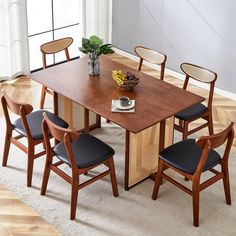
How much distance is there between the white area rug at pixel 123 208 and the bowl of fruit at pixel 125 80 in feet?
2.60

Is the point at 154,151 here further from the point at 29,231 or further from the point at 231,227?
the point at 29,231

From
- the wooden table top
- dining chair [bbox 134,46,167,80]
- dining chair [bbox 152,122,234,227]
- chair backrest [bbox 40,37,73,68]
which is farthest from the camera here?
chair backrest [bbox 40,37,73,68]

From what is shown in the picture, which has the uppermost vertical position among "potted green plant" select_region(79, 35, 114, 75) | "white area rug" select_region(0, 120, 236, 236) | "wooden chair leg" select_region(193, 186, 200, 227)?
"potted green plant" select_region(79, 35, 114, 75)

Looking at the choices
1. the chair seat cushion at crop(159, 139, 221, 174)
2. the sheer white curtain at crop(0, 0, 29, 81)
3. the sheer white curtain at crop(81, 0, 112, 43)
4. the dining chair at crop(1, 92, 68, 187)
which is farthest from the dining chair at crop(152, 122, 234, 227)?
the sheer white curtain at crop(81, 0, 112, 43)

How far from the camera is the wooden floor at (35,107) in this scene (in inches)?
191

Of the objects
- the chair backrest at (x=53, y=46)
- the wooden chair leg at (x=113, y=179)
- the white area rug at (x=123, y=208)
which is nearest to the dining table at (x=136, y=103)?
the wooden chair leg at (x=113, y=179)

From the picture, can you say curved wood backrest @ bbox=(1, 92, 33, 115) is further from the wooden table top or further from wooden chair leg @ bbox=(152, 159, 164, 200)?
wooden chair leg @ bbox=(152, 159, 164, 200)

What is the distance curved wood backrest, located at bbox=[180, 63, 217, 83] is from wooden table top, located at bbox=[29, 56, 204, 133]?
0.36m

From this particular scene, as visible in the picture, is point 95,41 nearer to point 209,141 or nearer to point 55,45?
point 55,45

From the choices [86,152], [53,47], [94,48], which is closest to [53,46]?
[53,47]

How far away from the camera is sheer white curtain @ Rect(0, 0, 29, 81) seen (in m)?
6.94

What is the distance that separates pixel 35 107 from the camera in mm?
6738

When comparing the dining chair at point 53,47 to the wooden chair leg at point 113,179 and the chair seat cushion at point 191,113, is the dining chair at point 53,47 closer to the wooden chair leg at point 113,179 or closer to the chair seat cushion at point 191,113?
the chair seat cushion at point 191,113

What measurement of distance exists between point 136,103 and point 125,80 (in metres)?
0.27
